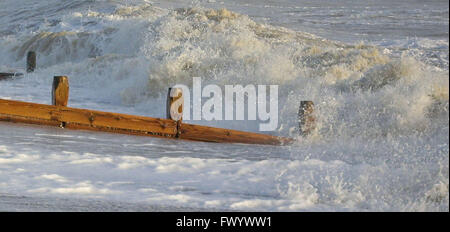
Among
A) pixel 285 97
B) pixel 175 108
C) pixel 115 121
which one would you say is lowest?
pixel 115 121

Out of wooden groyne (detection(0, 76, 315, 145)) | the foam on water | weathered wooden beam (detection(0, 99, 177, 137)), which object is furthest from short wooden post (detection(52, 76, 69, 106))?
the foam on water

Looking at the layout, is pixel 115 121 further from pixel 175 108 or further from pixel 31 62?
pixel 31 62

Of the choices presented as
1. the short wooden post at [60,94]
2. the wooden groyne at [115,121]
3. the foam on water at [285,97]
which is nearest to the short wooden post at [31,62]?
the foam on water at [285,97]

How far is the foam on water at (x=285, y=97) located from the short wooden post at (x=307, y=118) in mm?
161

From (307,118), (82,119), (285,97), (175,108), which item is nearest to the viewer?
A: (82,119)

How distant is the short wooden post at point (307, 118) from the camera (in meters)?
8.56

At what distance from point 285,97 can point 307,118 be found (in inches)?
115

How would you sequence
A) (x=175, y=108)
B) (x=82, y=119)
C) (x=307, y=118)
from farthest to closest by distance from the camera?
(x=307, y=118) → (x=175, y=108) → (x=82, y=119)

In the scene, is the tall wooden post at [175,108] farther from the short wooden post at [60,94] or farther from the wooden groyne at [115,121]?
the short wooden post at [60,94]

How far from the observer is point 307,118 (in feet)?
28.2

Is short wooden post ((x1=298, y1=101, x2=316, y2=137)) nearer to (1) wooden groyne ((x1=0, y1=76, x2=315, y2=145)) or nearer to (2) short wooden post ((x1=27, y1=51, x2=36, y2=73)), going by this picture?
(1) wooden groyne ((x1=0, y1=76, x2=315, y2=145))

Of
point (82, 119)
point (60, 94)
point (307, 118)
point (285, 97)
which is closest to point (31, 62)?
point (285, 97)
